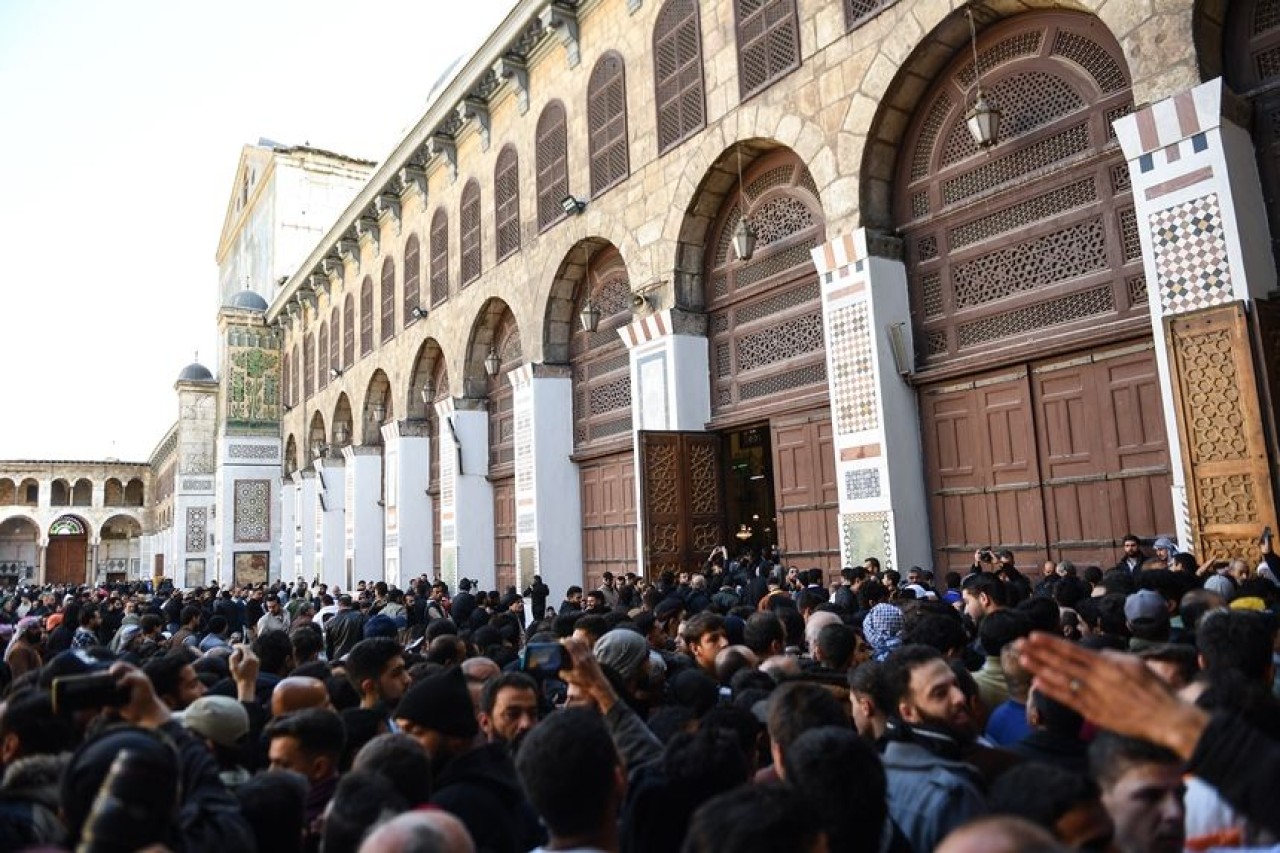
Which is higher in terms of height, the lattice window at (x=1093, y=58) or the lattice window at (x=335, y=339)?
the lattice window at (x=335, y=339)

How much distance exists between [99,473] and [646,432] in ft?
143

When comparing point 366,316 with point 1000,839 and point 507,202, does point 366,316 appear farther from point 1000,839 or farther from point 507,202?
point 1000,839

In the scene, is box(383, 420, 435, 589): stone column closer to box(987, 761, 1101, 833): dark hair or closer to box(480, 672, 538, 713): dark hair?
box(480, 672, 538, 713): dark hair

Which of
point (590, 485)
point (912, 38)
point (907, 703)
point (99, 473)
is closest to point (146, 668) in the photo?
point (907, 703)

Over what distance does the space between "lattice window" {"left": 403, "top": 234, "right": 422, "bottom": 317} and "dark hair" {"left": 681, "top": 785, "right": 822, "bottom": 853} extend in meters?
16.9

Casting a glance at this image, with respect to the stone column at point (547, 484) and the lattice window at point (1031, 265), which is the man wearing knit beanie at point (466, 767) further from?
the stone column at point (547, 484)

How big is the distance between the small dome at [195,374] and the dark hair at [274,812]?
3062 cm

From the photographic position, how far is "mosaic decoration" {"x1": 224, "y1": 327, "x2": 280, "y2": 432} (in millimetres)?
26969

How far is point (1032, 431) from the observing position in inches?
299

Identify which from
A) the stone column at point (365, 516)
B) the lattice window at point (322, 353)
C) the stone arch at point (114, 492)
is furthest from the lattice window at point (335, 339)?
the stone arch at point (114, 492)

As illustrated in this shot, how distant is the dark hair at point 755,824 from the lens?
1.43 meters

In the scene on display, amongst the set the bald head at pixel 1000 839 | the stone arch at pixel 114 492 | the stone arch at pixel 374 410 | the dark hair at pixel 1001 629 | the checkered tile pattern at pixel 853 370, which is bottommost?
the bald head at pixel 1000 839

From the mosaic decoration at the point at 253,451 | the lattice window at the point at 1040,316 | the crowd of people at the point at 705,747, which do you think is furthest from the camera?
the mosaic decoration at the point at 253,451

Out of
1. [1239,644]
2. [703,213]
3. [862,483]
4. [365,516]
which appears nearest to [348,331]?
[365,516]
